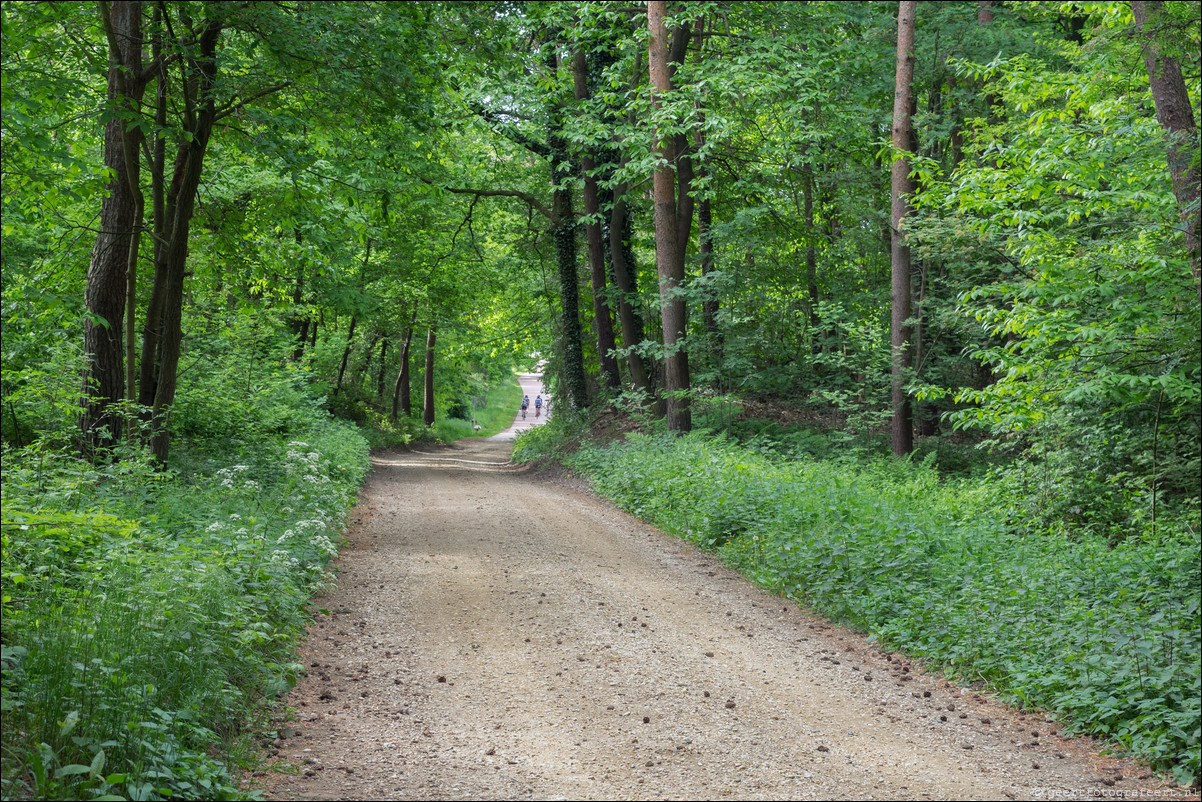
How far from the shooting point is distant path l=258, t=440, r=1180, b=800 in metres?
4.51

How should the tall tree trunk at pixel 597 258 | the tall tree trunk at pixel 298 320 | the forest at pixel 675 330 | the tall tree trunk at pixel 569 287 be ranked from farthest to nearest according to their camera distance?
the tall tree trunk at pixel 569 287, the tall tree trunk at pixel 597 258, the tall tree trunk at pixel 298 320, the forest at pixel 675 330

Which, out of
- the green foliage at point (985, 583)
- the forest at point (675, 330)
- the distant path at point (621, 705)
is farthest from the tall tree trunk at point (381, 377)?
the distant path at point (621, 705)

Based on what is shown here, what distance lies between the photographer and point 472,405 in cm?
5444

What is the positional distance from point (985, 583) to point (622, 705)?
3.48 meters

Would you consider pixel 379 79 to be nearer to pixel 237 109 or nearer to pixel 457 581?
pixel 237 109

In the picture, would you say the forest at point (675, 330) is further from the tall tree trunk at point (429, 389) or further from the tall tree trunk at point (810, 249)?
the tall tree trunk at point (429, 389)

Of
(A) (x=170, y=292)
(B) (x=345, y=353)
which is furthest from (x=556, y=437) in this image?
(A) (x=170, y=292)

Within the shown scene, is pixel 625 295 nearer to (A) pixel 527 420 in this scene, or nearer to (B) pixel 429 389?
(B) pixel 429 389

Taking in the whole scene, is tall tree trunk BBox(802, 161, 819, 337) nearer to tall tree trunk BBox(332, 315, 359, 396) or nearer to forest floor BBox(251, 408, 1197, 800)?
forest floor BBox(251, 408, 1197, 800)

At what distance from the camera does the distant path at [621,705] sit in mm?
4512

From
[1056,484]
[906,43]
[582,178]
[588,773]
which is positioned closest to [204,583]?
[588,773]

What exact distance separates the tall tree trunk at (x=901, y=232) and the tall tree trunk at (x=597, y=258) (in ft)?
25.4

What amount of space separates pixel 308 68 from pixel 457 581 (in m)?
5.73

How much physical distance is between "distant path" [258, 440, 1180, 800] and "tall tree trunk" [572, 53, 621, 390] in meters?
12.7
